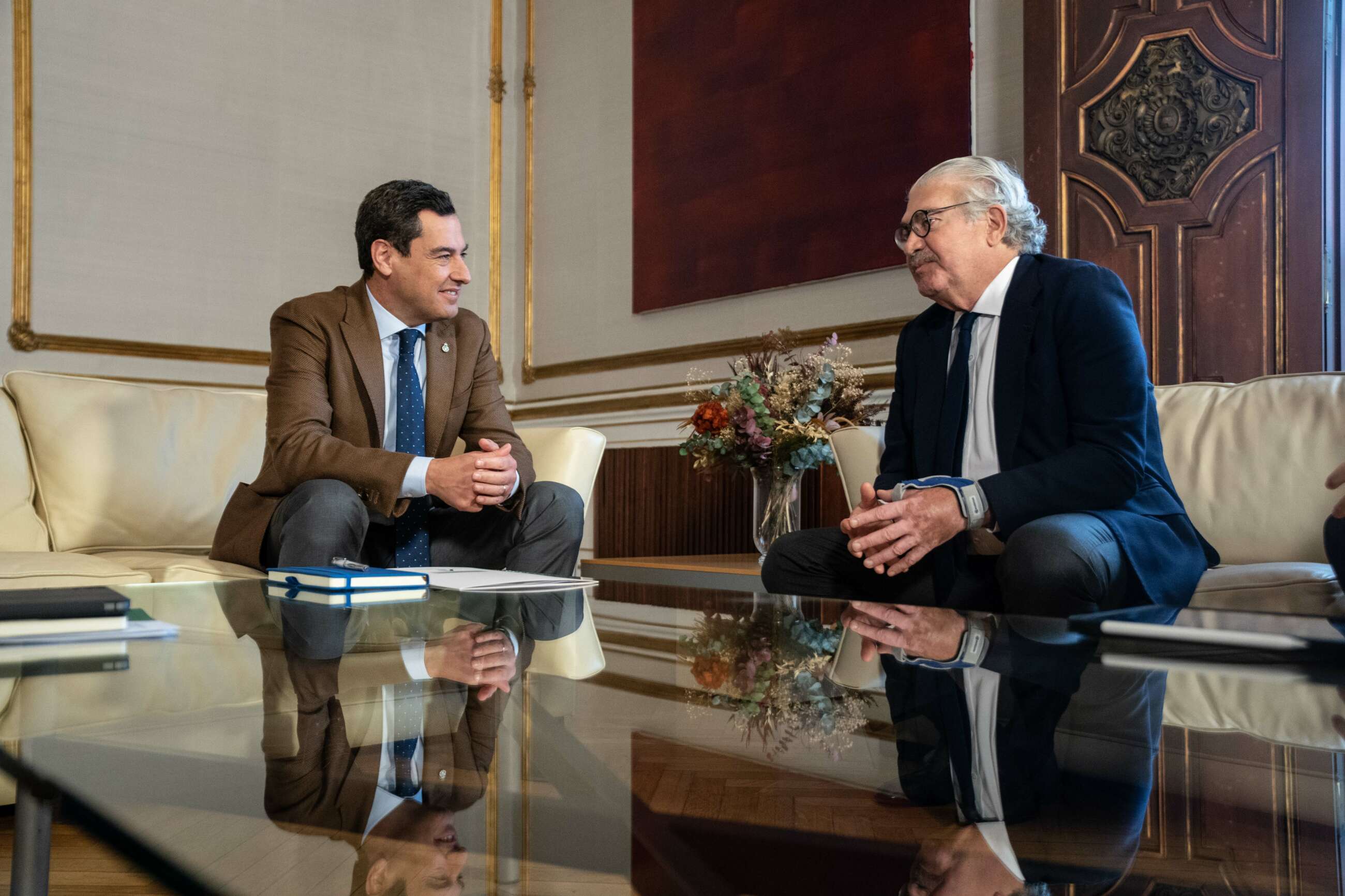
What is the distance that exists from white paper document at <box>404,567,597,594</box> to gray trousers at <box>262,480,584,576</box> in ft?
1.22

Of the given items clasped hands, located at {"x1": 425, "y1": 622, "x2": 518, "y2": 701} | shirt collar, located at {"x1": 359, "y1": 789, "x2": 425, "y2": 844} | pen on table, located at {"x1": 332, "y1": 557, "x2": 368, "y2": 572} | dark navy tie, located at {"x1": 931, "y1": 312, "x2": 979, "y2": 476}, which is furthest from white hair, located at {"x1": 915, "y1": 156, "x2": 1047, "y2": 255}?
shirt collar, located at {"x1": 359, "y1": 789, "x2": 425, "y2": 844}

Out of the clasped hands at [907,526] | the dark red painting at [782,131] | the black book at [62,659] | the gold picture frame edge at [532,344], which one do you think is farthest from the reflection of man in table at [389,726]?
the gold picture frame edge at [532,344]

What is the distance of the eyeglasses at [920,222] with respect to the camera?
1.91m

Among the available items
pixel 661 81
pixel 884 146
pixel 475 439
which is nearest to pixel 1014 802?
pixel 475 439

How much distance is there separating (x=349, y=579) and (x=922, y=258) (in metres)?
1.19

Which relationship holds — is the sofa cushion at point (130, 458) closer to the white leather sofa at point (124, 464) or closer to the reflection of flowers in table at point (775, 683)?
the white leather sofa at point (124, 464)

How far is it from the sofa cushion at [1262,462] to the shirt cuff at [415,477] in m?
1.53

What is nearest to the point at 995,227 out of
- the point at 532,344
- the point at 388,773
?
the point at 388,773

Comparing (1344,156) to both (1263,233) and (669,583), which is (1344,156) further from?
(669,583)

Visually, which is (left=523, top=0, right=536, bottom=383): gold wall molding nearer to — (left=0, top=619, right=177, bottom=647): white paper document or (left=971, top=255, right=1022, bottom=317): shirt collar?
(left=971, top=255, right=1022, bottom=317): shirt collar

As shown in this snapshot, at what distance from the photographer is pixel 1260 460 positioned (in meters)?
2.08

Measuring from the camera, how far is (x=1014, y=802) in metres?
0.42

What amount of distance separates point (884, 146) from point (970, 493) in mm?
2071

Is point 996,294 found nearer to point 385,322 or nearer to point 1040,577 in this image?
point 1040,577
